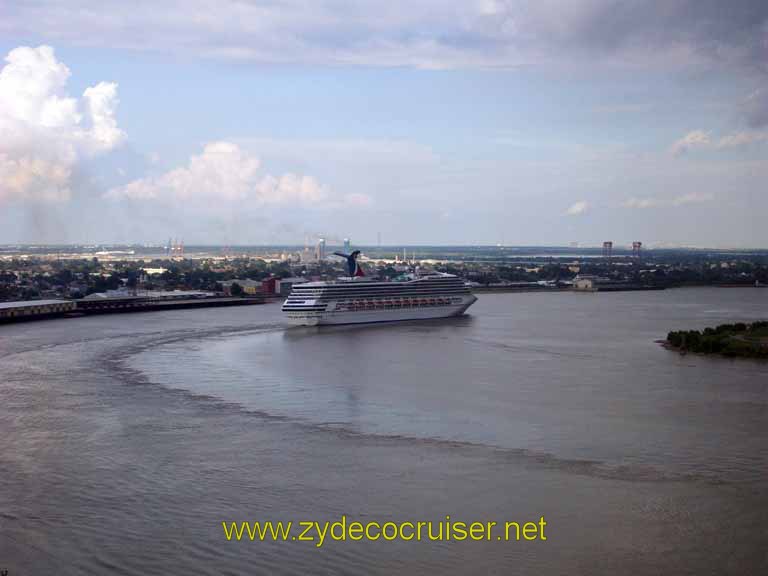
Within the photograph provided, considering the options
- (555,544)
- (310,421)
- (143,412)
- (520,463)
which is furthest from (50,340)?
(555,544)

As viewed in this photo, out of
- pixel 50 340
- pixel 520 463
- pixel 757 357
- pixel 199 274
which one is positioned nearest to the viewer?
pixel 520 463

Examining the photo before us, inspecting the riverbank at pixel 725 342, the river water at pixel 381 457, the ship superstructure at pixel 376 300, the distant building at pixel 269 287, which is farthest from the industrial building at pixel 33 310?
the riverbank at pixel 725 342

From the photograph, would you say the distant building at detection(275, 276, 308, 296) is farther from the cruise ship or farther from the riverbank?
the riverbank

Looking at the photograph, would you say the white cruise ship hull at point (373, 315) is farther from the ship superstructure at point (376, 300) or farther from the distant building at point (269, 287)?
the distant building at point (269, 287)

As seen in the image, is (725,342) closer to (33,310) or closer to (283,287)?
(33,310)

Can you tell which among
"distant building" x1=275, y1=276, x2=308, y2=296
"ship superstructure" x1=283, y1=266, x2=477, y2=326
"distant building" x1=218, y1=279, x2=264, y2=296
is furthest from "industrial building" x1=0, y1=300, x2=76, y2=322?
"distant building" x1=275, y1=276, x2=308, y2=296

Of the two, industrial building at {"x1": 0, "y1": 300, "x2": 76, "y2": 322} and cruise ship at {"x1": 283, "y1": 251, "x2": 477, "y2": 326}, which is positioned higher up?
cruise ship at {"x1": 283, "y1": 251, "x2": 477, "y2": 326}

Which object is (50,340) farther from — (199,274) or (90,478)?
(199,274)

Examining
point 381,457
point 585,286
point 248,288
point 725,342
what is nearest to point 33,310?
point 248,288
